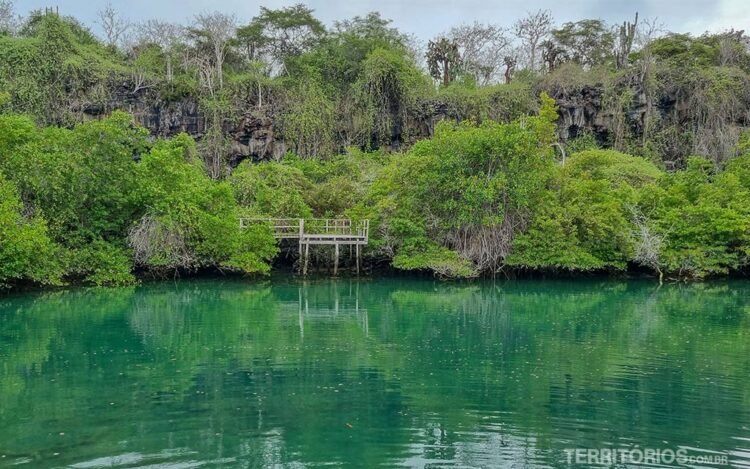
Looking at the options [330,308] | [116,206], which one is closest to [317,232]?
[116,206]

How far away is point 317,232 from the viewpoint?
30812mm

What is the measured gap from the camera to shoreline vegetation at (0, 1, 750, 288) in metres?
26.4

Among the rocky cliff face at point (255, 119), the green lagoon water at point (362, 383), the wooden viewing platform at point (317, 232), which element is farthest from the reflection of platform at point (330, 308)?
the rocky cliff face at point (255, 119)

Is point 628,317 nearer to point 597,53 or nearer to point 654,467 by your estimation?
point 654,467

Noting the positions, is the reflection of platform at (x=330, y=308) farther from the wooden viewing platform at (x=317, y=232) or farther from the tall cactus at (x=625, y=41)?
the tall cactus at (x=625, y=41)

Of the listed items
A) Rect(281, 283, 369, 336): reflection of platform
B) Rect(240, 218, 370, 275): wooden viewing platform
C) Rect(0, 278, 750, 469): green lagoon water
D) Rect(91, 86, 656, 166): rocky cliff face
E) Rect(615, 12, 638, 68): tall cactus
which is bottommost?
Result: Rect(0, 278, 750, 469): green lagoon water

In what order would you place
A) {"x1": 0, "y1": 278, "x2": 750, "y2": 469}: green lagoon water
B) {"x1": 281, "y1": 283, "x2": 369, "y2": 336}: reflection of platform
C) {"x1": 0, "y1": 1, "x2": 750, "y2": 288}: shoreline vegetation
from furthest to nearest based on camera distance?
1. {"x1": 0, "y1": 1, "x2": 750, "y2": 288}: shoreline vegetation
2. {"x1": 281, "y1": 283, "x2": 369, "y2": 336}: reflection of platform
3. {"x1": 0, "y1": 278, "x2": 750, "y2": 469}: green lagoon water

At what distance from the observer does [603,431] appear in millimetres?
9242

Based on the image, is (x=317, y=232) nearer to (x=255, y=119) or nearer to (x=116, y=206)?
(x=116, y=206)

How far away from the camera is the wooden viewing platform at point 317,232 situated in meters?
29.7

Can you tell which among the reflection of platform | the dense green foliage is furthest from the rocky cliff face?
the reflection of platform

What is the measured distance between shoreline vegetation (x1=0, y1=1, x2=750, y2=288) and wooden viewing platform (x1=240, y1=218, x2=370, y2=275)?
85 centimetres

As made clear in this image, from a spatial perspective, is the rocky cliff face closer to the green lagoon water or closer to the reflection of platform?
Result: the reflection of platform

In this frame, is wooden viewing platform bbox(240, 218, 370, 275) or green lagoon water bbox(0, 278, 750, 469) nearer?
green lagoon water bbox(0, 278, 750, 469)
